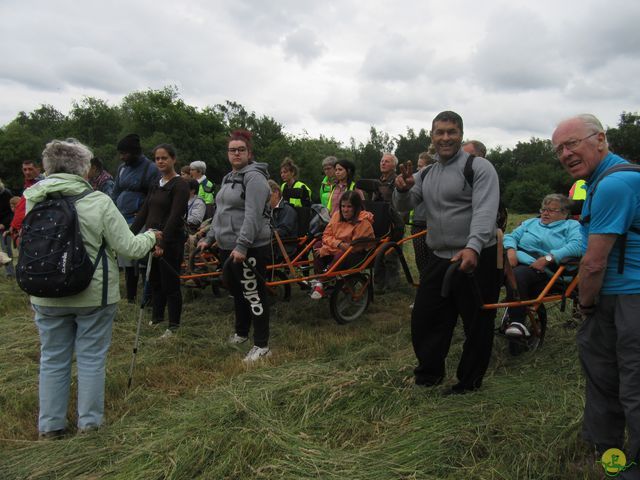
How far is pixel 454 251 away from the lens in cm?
305

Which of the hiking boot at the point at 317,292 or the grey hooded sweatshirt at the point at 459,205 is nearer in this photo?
the grey hooded sweatshirt at the point at 459,205

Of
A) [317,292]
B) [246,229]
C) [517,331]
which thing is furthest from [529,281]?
[246,229]

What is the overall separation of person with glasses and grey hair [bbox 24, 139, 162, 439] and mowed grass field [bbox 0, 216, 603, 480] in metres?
0.22

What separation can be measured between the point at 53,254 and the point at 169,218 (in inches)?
83.1

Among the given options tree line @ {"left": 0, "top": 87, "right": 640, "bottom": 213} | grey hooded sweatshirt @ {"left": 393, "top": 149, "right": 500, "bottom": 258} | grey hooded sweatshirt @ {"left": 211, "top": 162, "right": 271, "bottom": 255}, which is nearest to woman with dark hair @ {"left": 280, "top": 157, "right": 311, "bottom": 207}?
grey hooded sweatshirt @ {"left": 211, "top": 162, "right": 271, "bottom": 255}

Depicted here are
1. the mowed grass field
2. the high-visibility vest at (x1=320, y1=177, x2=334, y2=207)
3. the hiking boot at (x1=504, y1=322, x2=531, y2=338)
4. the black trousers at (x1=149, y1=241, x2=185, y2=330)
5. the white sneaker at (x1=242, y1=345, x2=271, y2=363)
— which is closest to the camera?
the mowed grass field

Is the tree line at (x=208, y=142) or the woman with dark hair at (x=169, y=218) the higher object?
the tree line at (x=208, y=142)

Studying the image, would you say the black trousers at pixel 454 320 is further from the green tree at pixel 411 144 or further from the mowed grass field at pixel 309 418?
the green tree at pixel 411 144

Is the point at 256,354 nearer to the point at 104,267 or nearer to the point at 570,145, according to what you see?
the point at 104,267

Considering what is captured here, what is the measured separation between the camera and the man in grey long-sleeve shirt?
2.89m

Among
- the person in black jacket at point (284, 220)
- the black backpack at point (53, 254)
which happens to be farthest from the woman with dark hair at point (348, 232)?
the black backpack at point (53, 254)

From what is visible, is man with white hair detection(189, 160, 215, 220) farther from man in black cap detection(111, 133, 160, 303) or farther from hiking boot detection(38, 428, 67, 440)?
hiking boot detection(38, 428, 67, 440)

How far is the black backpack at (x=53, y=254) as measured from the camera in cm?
258

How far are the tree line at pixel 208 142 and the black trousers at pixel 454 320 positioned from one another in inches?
1439
